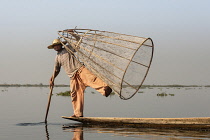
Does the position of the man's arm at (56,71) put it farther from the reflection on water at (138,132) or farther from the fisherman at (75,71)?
the reflection on water at (138,132)

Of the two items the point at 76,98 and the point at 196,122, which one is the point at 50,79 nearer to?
the point at 76,98

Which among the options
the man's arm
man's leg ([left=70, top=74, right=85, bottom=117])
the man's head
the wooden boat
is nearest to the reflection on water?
the wooden boat

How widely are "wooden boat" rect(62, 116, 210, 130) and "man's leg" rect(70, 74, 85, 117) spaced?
0.77ft

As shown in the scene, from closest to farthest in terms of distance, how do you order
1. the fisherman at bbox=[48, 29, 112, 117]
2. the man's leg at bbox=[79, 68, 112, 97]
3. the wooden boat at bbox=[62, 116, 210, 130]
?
the wooden boat at bbox=[62, 116, 210, 130], the man's leg at bbox=[79, 68, 112, 97], the fisherman at bbox=[48, 29, 112, 117]

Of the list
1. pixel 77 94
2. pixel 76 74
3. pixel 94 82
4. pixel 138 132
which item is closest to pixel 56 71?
pixel 76 74

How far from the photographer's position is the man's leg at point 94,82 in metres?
9.52

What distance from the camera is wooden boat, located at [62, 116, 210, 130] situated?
27.8 feet

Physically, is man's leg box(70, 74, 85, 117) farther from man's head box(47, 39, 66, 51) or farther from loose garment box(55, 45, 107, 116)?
man's head box(47, 39, 66, 51)

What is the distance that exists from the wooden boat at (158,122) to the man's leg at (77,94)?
0.24 meters

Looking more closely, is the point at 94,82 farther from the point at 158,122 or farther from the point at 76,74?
the point at 158,122

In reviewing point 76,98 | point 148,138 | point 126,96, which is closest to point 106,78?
point 126,96

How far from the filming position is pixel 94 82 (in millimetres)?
9727

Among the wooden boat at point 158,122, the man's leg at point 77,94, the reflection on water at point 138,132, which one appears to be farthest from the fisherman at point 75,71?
the reflection on water at point 138,132

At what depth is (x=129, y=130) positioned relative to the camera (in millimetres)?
8906
